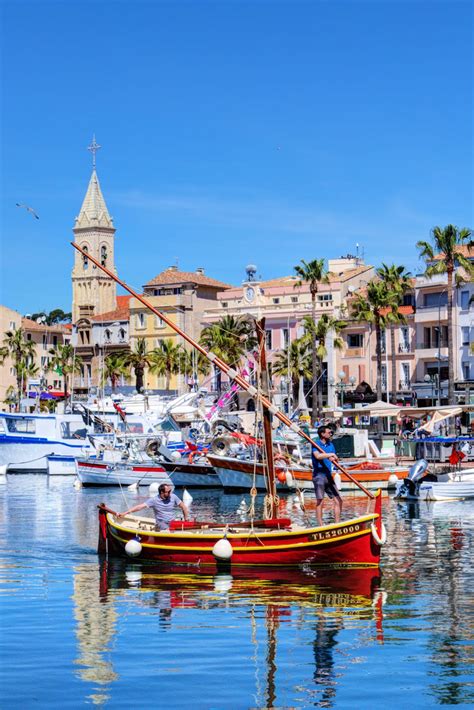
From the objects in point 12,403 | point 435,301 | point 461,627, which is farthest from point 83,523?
point 12,403

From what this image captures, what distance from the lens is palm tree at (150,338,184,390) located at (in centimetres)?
12512

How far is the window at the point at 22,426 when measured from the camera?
263ft

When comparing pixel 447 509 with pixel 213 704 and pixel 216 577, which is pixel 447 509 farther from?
pixel 213 704

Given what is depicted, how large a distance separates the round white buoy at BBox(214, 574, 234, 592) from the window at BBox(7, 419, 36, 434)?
53.8 m

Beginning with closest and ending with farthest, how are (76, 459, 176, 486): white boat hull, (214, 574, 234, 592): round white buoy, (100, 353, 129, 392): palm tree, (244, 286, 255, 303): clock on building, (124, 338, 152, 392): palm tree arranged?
(214, 574, 234, 592): round white buoy → (76, 459, 176, 486): white boat hull → (244, 286, 255, 303): clock on building → (124, 338, 152, 392): palm tree → (100, 353, 129, 392): palm tree

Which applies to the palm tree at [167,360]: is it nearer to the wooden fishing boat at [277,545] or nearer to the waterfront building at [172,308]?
the waterfront building at [172,308]

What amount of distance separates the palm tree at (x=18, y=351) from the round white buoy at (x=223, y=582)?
391ft

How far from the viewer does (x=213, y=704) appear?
53.9ft

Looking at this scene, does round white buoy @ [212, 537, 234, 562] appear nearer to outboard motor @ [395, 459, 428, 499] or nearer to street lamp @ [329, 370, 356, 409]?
outboard motor @ [395, 459, 428, 499]

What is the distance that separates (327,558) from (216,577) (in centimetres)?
261

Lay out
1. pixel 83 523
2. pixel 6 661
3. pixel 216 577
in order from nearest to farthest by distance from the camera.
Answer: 1. pixel 6 661
2. pixel 216 577
3. pixel 83 523

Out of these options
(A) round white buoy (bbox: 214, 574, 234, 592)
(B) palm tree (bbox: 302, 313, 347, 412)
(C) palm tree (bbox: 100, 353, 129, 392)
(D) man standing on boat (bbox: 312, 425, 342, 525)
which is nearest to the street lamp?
(B) palm tree (bbox: 302, 313, 347, 412)

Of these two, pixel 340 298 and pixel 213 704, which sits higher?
pixel 340 298

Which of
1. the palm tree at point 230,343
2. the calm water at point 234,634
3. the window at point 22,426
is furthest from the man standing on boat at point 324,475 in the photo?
the palm tree at point 230,343
